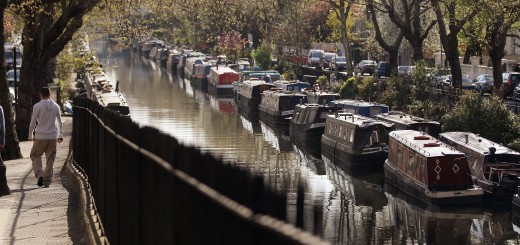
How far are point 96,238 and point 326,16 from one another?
91.8m

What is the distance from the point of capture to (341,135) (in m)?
49.0

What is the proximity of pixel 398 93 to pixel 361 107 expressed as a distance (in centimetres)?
208

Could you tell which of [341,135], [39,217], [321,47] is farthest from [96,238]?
[321,47]

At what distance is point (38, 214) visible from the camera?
15492 mm

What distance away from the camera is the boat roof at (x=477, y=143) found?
35.6 metres

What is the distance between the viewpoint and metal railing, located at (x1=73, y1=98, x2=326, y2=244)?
12.5ft

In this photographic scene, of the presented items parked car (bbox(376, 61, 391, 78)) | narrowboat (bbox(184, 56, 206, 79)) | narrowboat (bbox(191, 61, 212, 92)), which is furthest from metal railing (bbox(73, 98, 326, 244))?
narrowboat (bbox(184, 56, 206, 79))

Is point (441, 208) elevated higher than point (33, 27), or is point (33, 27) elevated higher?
point (33, 27)

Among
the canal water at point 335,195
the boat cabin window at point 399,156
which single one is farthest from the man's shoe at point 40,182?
the boat cabin window at point 399,156

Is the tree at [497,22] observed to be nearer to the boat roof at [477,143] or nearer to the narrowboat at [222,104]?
the boat roof at [477,143]

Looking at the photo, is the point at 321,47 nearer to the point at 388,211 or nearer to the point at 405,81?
the point at 405,81

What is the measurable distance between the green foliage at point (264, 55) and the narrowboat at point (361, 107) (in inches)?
1705

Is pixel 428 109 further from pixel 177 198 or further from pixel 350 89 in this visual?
pixel 177 198

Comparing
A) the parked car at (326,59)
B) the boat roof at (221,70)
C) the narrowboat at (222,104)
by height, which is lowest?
the narrowboat at (222,104)
